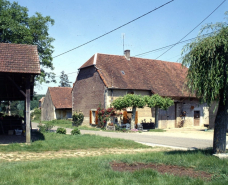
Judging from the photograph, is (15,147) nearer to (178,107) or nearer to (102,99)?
(102,99)

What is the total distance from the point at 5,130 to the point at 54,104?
22171mm

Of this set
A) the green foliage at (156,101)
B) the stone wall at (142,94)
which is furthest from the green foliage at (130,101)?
the stone wall at (142,94)

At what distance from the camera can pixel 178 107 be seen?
99.2 ft

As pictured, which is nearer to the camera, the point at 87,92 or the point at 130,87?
the point at 130,87

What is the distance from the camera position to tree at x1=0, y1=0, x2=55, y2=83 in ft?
69.6

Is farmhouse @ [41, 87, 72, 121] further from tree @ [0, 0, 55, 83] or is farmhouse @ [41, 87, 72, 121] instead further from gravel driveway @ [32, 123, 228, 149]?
gravel driveway @ [32, 123, 228, 149]

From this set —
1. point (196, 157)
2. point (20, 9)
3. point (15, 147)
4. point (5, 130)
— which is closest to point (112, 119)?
point (5, 130)

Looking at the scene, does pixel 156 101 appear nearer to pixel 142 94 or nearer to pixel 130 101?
pixel 130 101

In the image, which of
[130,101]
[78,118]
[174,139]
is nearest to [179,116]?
[130,101]

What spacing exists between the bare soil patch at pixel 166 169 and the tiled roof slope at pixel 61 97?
112 feet

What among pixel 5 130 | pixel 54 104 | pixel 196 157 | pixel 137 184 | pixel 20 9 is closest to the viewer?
pixel 137 184

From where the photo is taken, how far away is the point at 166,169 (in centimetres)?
689

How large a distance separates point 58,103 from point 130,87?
56.5ft

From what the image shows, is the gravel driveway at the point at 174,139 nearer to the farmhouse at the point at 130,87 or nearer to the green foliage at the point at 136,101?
the green foliage at the point at 136,101
